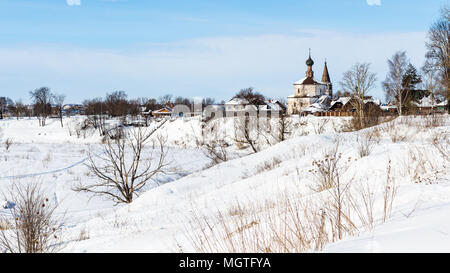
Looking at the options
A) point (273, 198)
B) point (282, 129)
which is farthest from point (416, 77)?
point (273, 198)

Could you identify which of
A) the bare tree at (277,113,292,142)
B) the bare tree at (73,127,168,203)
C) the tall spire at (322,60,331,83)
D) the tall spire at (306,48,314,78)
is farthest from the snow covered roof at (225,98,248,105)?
the tall spire at (322,60,331,83)

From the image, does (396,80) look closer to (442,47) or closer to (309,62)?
(442,47)

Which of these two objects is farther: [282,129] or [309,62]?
[309,62]

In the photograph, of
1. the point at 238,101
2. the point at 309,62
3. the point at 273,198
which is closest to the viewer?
the point at 273,198

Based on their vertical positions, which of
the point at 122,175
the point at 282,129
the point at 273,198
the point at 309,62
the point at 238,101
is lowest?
the point at 122,175

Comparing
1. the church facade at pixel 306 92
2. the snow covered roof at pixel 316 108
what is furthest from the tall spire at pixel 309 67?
the snow covered roof at pixel 316 108

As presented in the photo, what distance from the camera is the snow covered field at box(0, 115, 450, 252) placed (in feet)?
11.4

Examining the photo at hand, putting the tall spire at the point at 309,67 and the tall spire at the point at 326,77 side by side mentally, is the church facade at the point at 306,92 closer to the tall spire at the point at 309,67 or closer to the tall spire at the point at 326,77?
the tall spire at the point at 309,67

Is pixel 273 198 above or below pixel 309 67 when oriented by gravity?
below

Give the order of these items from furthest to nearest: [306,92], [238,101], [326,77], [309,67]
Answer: [326,77] → [309,67] → [306,92] → [238,101]

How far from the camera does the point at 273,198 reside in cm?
747

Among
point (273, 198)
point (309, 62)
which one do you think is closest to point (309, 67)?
point (309, 62)
